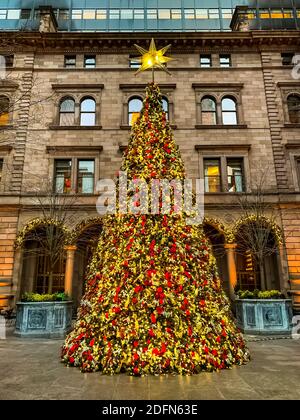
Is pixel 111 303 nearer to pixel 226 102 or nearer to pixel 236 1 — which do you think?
pixel 226 102

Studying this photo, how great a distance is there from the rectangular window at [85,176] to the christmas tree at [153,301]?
1067cm

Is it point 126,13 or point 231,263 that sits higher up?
point 126,13

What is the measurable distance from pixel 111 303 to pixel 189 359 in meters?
1.62

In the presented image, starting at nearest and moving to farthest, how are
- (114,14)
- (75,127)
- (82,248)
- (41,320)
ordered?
1. (41,320)
2. (82,248)
3. (75,127)
4. (114,14)

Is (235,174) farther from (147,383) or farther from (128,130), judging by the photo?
(147,383)

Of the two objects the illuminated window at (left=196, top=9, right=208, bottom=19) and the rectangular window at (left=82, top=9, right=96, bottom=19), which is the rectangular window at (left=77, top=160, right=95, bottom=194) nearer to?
the rectangular window at (left=82, top=9, right=96, bottom=19)

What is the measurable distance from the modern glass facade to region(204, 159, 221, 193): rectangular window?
12.6m

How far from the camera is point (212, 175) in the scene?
660 inches

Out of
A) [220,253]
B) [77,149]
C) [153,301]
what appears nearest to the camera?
[153,301]

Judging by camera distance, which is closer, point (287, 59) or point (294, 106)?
point (294, 106)

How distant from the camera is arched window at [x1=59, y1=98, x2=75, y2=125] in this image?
17609 millimetres

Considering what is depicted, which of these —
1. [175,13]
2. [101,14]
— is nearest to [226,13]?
[175,13]

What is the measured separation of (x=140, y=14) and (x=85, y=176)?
50.4ft

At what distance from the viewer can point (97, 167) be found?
Result: 16.5 meters
